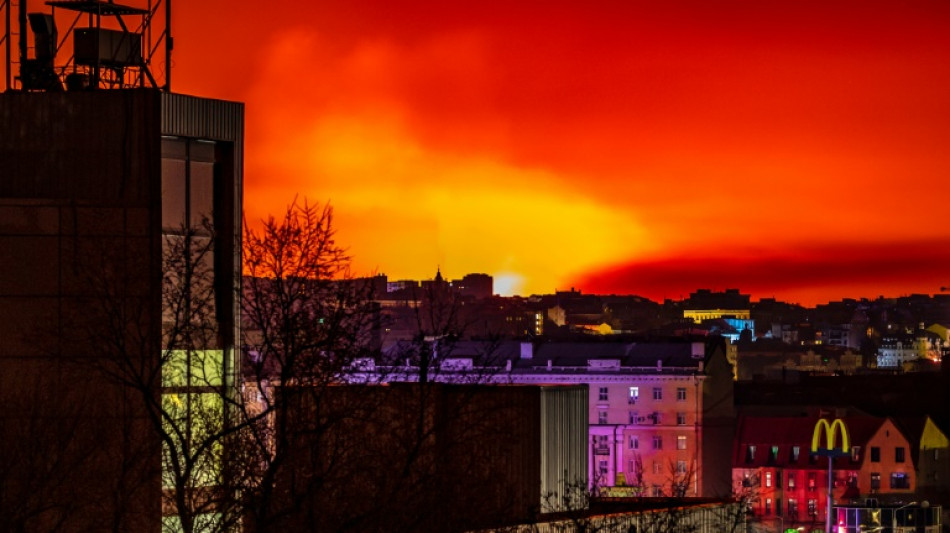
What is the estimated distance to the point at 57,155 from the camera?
126 feet

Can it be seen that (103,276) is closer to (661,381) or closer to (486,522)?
(486,522)

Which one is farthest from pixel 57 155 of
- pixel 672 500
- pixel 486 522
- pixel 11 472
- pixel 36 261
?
pixel 672 500

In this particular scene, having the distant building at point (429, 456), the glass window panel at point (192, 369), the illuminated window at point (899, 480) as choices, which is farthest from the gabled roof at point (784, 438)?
the glass window panel at point (192, 369)

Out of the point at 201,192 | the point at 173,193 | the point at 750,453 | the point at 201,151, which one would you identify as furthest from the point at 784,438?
the point at 173,193

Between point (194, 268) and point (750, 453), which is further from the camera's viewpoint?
point (750, 453)

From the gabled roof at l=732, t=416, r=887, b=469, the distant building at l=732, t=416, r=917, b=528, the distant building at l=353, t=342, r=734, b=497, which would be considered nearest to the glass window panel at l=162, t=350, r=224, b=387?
the distant building at l=353, t=342, r=734, b=497

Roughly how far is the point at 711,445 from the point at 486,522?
105m

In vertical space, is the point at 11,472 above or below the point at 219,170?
below

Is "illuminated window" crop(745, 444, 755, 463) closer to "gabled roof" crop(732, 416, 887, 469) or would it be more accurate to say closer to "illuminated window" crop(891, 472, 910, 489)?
"gabled roof" crop(732, 416, 887, 469)

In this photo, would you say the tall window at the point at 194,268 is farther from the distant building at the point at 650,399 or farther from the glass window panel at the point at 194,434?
the distant building at the point at 650,399

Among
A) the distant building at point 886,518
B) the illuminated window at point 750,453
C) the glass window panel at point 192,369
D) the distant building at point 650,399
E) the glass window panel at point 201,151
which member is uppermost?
the glass window panel at point 201,151

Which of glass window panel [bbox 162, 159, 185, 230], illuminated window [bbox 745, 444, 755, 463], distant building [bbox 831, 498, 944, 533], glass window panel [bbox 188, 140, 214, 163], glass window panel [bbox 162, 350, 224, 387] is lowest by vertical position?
distant building [bbox 831, 498, 944, 533]

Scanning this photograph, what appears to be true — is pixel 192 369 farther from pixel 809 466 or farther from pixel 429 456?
pixel 809 466

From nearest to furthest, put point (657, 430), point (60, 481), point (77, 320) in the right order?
point (60, 481), point (77, 320), point (657, 430)
